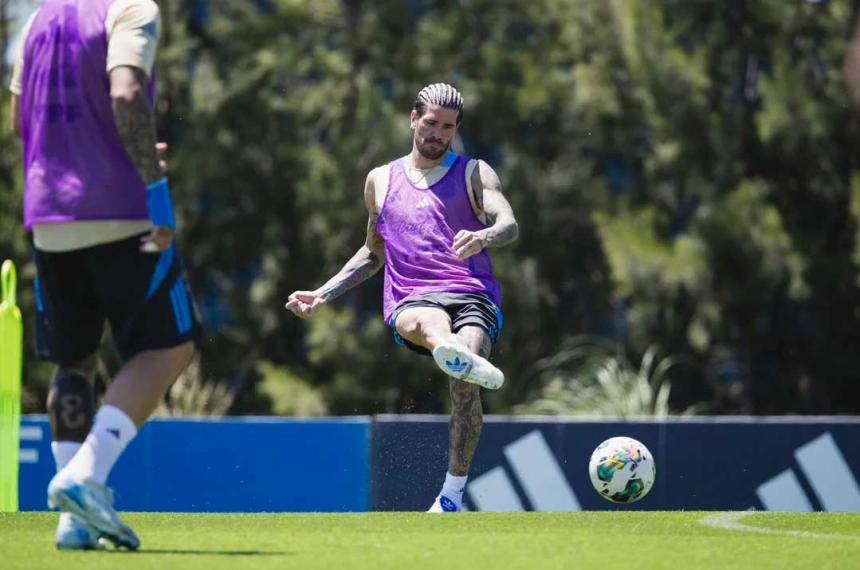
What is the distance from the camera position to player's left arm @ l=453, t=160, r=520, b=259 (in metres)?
6.45

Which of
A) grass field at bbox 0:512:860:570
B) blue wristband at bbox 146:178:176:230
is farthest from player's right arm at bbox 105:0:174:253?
grass field at bbox 0:512:860:570

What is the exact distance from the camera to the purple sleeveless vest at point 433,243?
7137 millimetres

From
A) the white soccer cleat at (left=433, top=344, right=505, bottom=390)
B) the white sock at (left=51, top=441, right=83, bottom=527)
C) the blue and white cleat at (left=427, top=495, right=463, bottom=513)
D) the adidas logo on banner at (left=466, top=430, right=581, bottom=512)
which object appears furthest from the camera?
the adidas logo on banner at (left=466, top=430, right=581, bottom=512)

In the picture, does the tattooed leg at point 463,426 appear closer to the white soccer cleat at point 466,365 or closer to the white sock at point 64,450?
the white soccer cleat at point 466,365

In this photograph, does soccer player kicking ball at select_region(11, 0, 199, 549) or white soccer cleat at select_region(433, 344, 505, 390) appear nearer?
soccer player kicking ball at select_region(11, 0, 199, 549)

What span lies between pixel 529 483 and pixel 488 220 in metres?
4.25

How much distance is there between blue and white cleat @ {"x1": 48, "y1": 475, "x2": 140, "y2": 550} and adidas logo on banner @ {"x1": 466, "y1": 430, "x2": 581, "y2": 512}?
6.36 metres

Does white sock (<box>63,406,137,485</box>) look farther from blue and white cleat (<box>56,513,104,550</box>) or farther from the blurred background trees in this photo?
the blurred background trees

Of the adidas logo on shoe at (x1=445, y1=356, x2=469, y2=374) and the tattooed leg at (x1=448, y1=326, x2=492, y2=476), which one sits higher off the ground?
the adidas logo on shoe at (x1=445, y1=356, x2=469, y2=374)

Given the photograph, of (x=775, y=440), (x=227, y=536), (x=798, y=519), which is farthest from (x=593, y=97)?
(x=227, y=536)

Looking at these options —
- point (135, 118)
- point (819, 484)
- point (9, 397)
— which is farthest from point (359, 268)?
point (819, 484)

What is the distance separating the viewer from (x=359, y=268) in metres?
7.59

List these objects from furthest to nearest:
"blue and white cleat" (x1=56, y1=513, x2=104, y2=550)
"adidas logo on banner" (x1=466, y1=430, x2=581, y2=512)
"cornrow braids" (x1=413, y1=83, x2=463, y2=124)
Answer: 1. "adidas logo on banner" (x1=466, y1=430, x2=581, y2=512)
2. "cornrow braids" (x1=413, y1=83, x2=463, y2=124)
3. "blue and white cleat" (x1=56, y1=513, x2=104, y2=550)

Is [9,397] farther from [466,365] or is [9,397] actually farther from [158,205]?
[158,205]
